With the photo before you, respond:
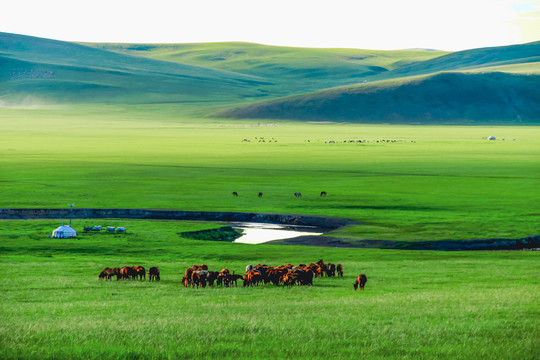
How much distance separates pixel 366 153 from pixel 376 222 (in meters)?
69.2

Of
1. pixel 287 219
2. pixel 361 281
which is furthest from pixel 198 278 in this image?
pixel 287 219

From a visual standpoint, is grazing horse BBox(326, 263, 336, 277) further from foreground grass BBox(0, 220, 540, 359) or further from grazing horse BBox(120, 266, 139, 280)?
grazing horse BBox(120, 266, 139, 280)

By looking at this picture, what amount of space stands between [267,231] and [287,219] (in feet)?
12.5

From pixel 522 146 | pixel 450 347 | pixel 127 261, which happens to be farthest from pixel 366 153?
pixel 450 347

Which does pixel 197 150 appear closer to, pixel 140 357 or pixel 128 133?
pixel 128 133

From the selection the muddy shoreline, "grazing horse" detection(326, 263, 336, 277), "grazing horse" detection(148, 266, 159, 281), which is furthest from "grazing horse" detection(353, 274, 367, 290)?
the muddy shoreline

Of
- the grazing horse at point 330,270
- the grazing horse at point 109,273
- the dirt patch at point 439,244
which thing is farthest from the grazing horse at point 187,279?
the dirt patch at point 439,244

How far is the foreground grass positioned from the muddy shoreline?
6.85 meters

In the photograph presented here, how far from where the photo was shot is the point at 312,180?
73688mm

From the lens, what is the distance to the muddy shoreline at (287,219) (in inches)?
1582

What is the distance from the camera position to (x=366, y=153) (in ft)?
379

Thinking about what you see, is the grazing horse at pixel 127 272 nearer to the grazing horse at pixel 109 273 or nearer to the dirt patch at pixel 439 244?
the grazing horse at pixel 109 273

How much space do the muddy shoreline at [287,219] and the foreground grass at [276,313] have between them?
6850 millimetres

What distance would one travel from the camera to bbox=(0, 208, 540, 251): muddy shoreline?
132 ft
